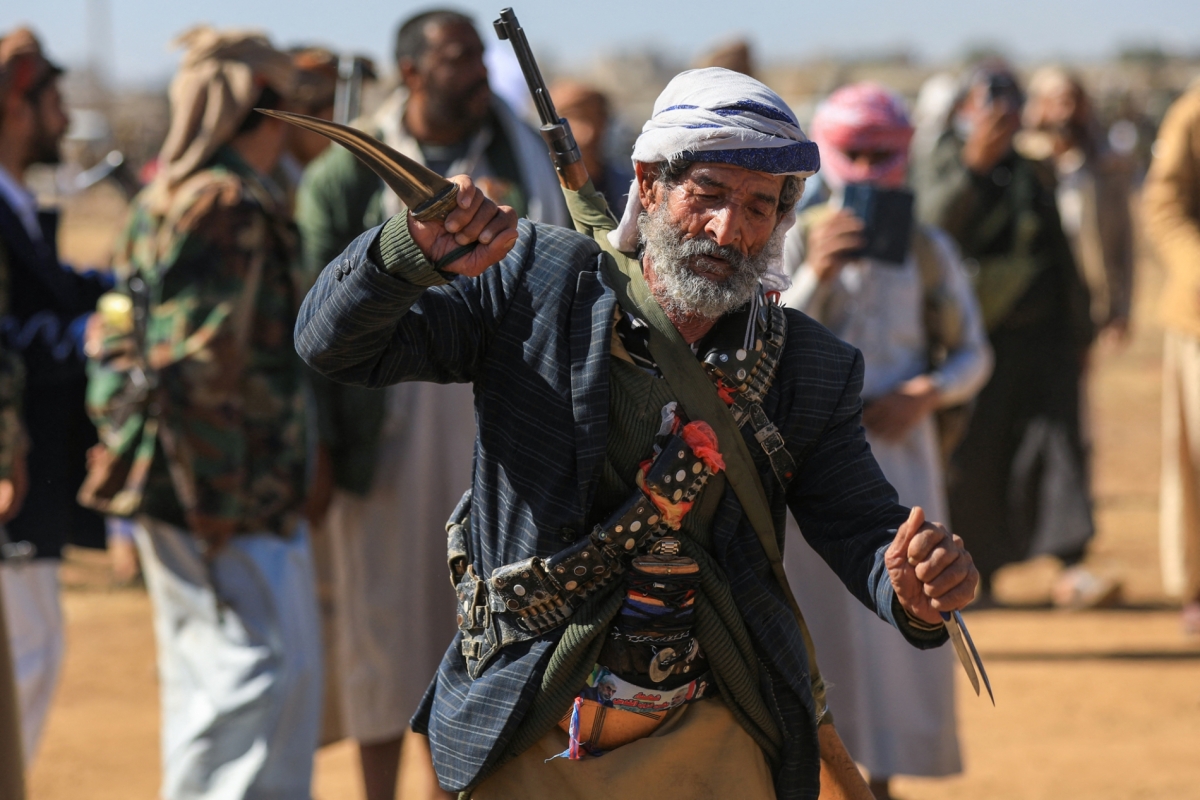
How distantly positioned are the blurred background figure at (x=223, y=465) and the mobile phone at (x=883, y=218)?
1784 millimetres

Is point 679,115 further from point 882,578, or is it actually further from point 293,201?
point 293,201

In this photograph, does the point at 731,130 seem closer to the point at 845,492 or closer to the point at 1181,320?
the point at 845,492

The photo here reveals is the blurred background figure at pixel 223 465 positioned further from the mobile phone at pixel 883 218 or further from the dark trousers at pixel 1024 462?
the dark trousers at pixel 1024 462

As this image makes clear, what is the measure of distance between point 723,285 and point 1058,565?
7.96 metres

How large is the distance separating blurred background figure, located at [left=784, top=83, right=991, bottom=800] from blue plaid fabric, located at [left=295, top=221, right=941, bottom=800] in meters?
1.95

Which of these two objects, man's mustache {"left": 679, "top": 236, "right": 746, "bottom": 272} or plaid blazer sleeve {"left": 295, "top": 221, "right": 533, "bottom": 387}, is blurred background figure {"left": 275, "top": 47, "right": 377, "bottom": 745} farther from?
man's mustache {"left": 679, "top": 236, "right": 746, "bottom": 272}

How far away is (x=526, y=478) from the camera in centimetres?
287

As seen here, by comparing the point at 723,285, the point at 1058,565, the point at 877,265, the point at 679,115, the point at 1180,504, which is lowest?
the point at 1058,565

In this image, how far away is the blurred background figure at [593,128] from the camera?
760cm

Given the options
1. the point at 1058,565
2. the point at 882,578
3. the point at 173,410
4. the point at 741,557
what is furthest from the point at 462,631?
the point at 1058,565

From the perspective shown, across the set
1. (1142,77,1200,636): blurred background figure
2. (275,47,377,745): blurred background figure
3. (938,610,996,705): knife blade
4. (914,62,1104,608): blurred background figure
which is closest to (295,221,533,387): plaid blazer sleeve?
(938,610,996,705): knife blade

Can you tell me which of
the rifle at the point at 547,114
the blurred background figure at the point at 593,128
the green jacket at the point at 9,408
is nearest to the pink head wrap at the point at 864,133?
the blurred background figure at the point at 593,128

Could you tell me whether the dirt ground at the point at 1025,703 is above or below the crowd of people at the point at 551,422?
below

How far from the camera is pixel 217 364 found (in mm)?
4680
